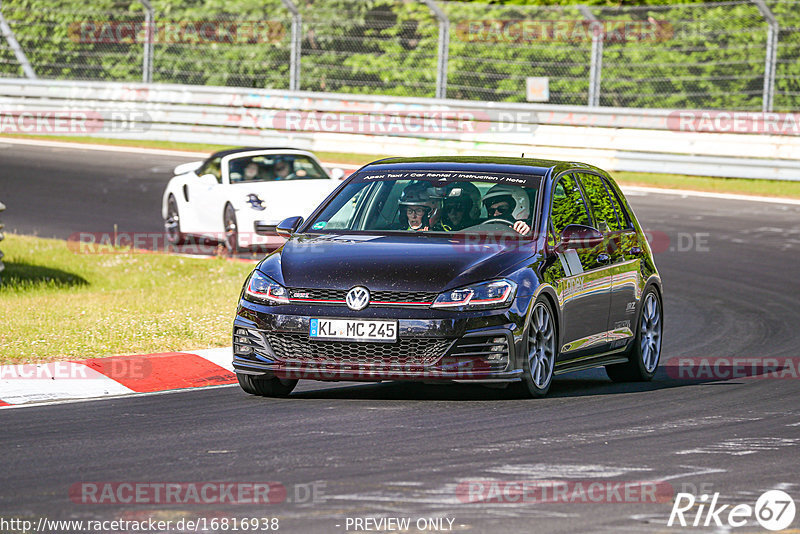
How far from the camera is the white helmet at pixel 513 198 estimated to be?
390 inches

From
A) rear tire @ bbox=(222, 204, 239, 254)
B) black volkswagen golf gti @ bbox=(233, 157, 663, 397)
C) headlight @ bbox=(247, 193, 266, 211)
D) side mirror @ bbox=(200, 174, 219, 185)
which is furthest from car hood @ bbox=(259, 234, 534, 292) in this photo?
side mirror @ bbox=(200, 174, 219, 185)

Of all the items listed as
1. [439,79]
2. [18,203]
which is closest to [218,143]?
[439,79]

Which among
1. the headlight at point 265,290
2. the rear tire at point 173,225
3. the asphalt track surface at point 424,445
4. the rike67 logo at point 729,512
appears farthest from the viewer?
the rear tire at point 173,225

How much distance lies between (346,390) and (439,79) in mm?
18104

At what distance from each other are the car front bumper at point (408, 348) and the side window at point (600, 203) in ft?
5.93

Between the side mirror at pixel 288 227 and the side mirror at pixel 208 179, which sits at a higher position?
the side mirror at pixel 288 227

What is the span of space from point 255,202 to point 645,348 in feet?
27.9

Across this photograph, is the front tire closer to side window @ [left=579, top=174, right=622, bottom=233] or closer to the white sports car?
side window @ [left=579, top=174, right=622, bottom=233]

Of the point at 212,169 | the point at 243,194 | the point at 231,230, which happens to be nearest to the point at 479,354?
the point at 243,194

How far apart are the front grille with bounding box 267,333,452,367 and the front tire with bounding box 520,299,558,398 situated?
24.9 inches

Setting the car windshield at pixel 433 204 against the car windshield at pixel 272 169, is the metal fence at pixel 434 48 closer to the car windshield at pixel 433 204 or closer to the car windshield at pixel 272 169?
the car windshield at pixel 272 169

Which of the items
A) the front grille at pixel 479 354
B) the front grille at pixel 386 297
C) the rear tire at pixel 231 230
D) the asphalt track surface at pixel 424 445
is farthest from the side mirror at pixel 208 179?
the front grille at pixel 479 354

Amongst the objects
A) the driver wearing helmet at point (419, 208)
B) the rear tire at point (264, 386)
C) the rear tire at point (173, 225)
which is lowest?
the rear tire at point (173, 225)

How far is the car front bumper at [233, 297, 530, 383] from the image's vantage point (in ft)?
28.8
